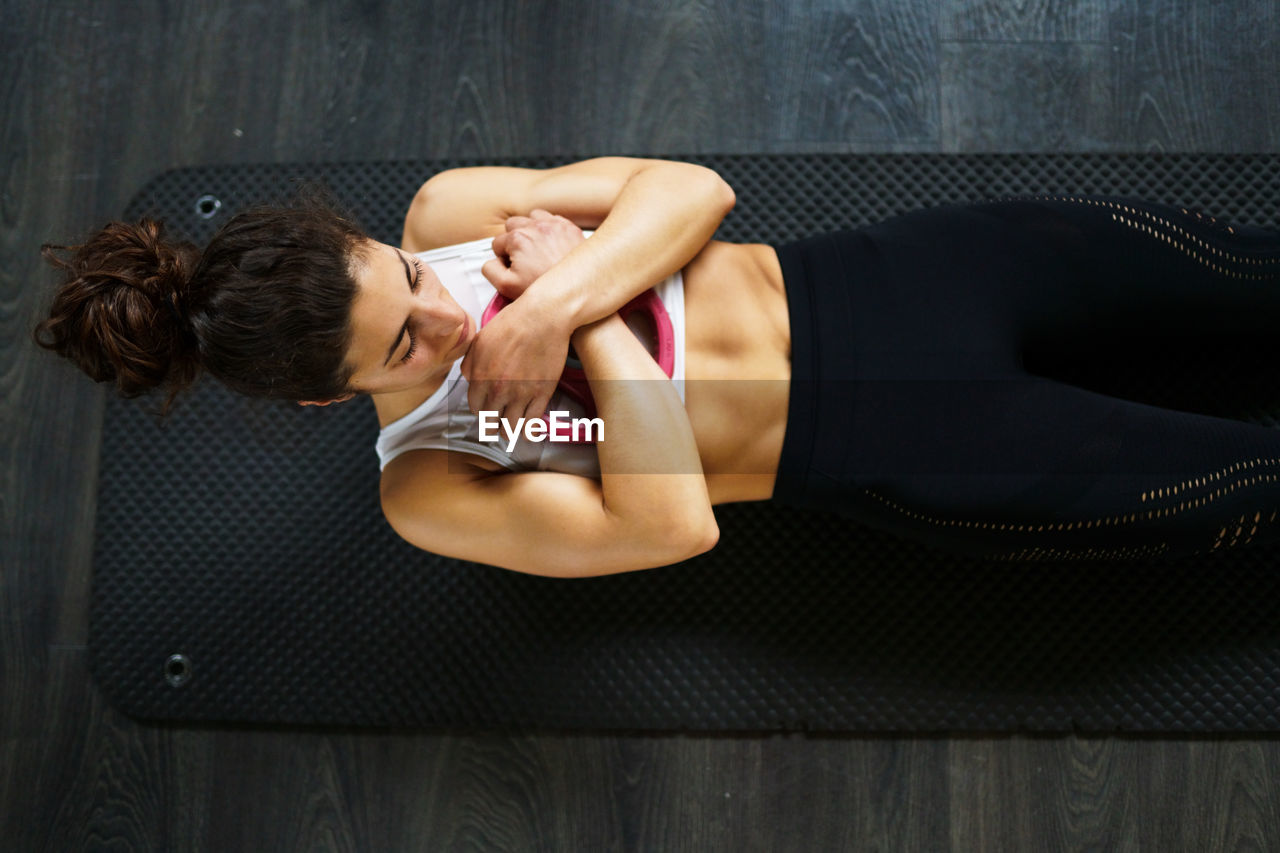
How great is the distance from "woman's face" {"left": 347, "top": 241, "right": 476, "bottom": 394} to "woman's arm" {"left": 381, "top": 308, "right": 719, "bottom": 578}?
0.16m

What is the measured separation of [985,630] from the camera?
1.37 metres

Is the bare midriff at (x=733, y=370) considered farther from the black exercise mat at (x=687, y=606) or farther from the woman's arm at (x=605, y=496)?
the black exercise mat at (x=687, y=606)

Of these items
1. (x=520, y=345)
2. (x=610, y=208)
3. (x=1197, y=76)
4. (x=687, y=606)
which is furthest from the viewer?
(x=1197, y=76)

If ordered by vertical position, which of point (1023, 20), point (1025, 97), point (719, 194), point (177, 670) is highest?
point (1023, 20)

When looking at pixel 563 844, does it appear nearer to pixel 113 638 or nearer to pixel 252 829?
pixel 252 829

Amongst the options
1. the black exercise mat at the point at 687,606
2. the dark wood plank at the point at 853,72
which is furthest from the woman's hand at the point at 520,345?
the dark wood plank at the point at 853,72

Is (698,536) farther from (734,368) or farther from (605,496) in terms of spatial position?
(734,368)

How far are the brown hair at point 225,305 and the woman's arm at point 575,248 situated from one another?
0.62ft

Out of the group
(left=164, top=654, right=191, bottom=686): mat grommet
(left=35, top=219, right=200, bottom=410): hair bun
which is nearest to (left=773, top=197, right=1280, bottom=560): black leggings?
(left=35, top=219, right=200, bottom=410): hair bun

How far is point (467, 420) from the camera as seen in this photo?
3.44 feet

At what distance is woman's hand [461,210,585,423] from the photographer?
984 mm

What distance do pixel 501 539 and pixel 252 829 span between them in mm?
824

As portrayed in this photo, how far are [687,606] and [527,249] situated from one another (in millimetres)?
664

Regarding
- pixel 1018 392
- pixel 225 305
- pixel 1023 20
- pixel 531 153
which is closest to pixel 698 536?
pixel 1018 392
